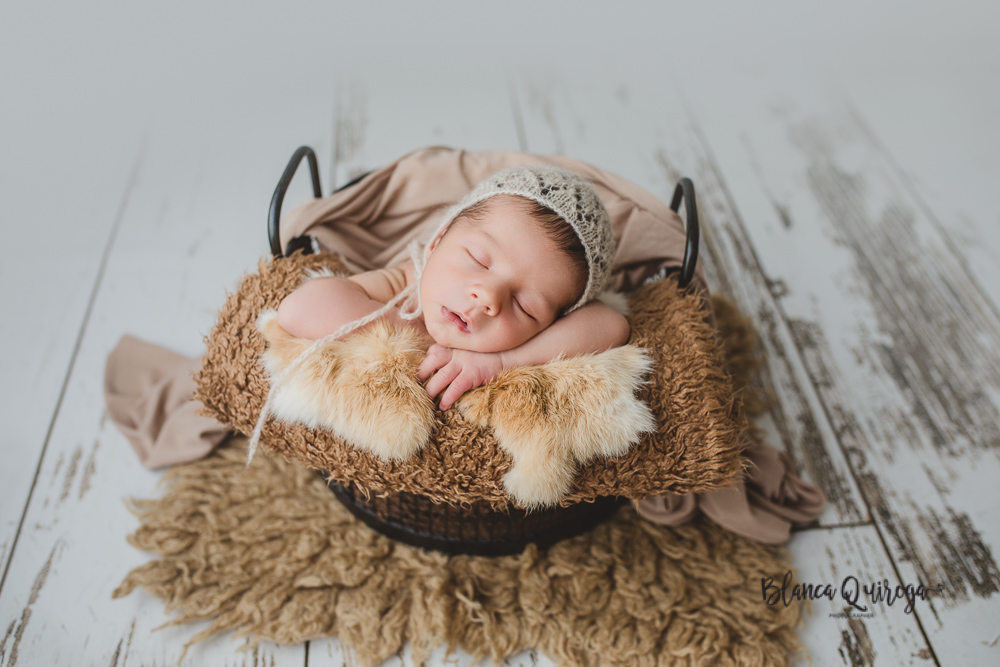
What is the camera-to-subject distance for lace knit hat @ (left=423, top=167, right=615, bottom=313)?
970mm

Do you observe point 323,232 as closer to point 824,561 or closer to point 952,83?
point 824,561

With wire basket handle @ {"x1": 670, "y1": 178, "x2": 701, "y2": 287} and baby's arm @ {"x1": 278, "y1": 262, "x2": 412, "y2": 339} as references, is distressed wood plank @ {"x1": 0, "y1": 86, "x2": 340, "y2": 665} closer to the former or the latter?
baby's arm @ {"x1": 278, "y1": 262, "x2": 412, "y2": 339}

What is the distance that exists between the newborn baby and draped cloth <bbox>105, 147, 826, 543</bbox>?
223 millimetres

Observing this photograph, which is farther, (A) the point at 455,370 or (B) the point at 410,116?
(B) the point at 410,116

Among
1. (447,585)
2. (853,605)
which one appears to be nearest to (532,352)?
(447,585)

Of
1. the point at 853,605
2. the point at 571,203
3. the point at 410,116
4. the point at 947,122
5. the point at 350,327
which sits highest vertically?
the point at 571,203

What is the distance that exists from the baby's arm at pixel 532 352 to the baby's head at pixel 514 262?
0.05ft

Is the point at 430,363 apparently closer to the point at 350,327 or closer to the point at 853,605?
the point at 350,327

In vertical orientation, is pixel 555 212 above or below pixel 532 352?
above

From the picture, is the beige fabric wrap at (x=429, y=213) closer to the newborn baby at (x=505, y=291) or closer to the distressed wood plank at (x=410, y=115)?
the newborn baby at (x=505, y=291)

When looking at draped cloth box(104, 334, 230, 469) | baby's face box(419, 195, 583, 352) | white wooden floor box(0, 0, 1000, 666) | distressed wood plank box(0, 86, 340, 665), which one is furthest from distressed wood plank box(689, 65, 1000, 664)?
draped cloth box(104, 334, 230, 469)

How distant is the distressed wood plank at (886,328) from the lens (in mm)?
1216

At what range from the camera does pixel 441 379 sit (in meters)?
0.93

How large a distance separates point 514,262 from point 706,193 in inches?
45.2
